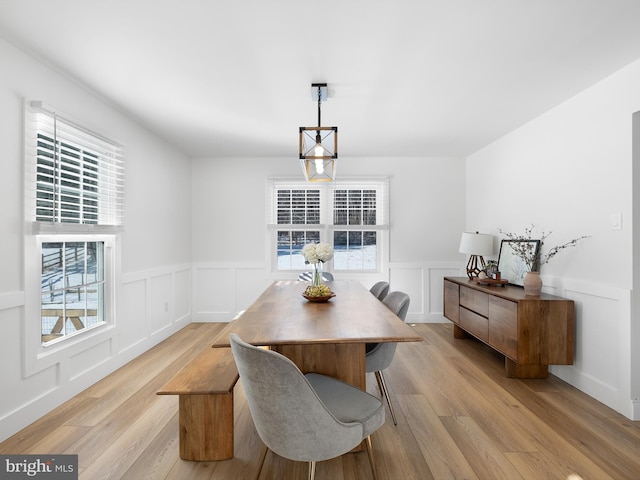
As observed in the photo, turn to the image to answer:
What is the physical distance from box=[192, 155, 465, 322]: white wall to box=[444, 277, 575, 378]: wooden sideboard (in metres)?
1.72

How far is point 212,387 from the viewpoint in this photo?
6.62ft

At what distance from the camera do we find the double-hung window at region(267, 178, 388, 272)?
5328 mm

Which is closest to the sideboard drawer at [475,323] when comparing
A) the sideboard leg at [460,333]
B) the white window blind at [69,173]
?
the sideboard leg at [460,333]

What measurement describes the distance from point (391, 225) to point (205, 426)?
3.93 meters

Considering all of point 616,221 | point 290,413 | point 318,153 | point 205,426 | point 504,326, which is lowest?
point 205,426

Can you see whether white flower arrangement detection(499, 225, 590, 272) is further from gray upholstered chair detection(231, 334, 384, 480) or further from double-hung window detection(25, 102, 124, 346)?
double-hung window detection(25, 102, 124, 346)

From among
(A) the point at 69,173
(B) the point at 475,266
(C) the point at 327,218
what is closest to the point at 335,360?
(A) the point at 69,173

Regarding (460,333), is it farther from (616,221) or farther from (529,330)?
(616,221)

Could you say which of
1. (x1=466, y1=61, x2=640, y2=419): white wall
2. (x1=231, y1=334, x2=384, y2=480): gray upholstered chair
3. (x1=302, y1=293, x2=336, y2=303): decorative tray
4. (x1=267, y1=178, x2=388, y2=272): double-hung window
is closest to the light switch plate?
(x1=466, y1=61, x2=640, y2=419): white wall

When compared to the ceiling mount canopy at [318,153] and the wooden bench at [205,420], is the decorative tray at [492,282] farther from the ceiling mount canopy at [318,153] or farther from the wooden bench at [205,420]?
the wooden bench at [205,420]

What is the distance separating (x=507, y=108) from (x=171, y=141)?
3.86 metres

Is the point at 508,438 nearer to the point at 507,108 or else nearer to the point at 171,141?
the point at 507,108

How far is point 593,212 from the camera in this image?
285 centimetres

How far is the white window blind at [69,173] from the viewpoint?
8.04 feet
